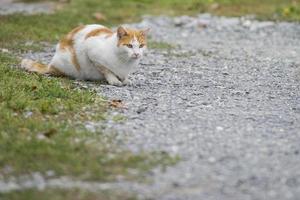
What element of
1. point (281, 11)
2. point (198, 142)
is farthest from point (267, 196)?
point (281, 11)

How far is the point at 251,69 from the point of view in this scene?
43.0 feet

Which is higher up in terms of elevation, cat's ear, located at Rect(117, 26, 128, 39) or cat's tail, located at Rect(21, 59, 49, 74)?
cat's ear, located at Rect(117, 26, 128, 39)

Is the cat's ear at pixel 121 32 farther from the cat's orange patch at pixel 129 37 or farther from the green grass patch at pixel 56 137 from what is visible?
the green grass patch at pixel 56 137

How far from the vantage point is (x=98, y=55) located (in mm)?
10977

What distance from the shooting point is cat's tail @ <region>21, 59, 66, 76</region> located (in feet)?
37.8

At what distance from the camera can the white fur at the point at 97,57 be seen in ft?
35.7

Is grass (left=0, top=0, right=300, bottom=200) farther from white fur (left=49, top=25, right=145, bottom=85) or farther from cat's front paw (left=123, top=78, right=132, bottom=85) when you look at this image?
cat's front paw (left=123, top=78, right=132, bottom=85)

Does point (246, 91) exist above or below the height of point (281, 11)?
below

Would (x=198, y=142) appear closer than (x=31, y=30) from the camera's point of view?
Yes

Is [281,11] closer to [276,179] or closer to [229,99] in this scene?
[229,99]

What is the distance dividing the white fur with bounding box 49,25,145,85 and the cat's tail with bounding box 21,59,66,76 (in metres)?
0.09

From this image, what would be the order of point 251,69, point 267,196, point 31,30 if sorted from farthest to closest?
point 31,30 → point 251,69 → point 267,196

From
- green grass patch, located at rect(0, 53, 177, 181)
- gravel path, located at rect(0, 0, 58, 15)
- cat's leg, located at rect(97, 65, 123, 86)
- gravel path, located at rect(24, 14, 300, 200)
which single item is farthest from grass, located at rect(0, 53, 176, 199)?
gravel path, located at rect(0, 0, 58, 15)

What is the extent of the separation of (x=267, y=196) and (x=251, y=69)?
685 cm
